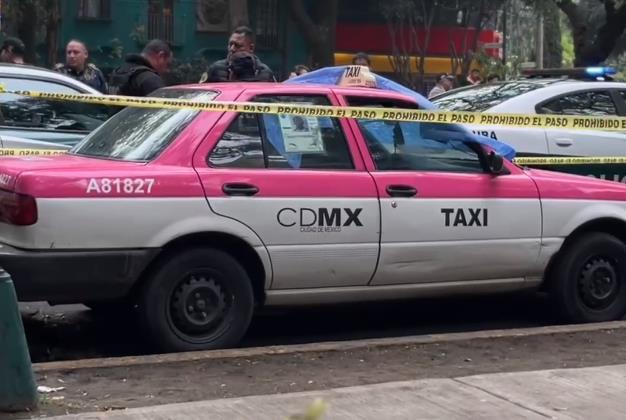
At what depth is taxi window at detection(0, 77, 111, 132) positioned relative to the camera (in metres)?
9.70

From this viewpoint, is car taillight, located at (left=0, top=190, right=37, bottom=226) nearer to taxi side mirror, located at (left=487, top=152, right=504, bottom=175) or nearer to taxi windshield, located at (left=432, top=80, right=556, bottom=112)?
taxi side mirror, located at (left=487, top=152, right=504, bottom=175)

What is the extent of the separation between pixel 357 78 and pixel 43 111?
3.03m

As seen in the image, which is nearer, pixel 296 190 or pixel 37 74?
pixel 296 190

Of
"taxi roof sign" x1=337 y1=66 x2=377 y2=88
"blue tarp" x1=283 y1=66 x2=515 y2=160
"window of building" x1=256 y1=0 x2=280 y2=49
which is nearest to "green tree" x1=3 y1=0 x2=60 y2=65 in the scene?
"window of building" x1=256 y1=0 x2=280 y2=49

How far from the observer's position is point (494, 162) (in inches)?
293

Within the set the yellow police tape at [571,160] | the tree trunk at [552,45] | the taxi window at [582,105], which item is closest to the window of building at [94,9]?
the tree trunk at [552,45]

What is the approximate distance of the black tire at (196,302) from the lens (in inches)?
254

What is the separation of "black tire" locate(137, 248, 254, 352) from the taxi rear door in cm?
25

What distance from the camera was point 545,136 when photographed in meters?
10.3

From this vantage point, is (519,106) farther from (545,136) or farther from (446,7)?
(446,7)

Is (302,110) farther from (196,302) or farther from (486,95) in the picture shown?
A: (486,95)

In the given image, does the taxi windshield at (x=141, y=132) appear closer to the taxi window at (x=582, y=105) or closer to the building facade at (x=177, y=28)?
the taxi window at (x=582, y=105)

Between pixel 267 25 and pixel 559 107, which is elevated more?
pixel 267 25

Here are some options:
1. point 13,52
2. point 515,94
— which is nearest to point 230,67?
point 515,94
